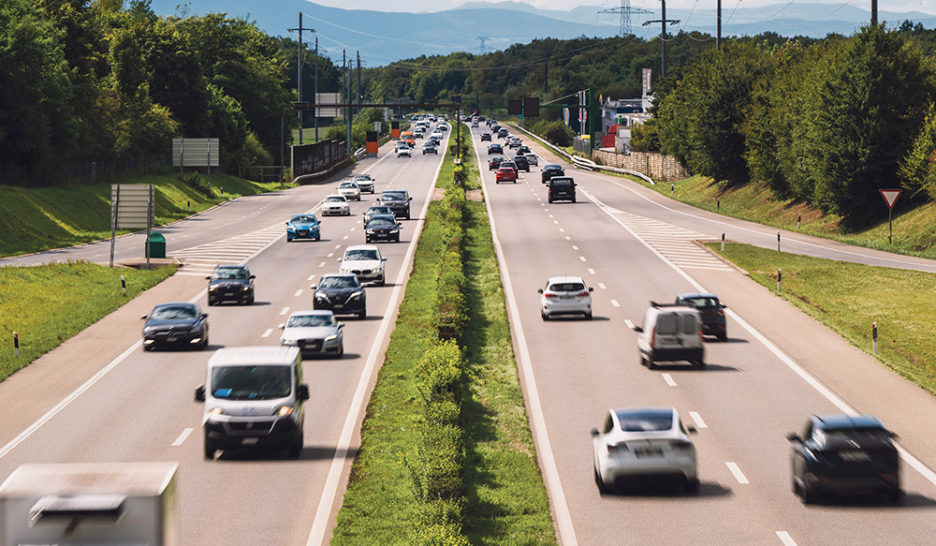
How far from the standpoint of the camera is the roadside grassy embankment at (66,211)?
71938mm

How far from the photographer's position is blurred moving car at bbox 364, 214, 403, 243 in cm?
7100

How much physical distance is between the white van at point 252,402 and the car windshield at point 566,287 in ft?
69.2

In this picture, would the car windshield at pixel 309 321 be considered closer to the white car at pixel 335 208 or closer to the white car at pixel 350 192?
the white car at pixel 335 208

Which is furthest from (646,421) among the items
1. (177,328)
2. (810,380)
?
(177,328)

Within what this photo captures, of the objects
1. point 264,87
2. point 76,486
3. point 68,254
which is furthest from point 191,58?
point 76,486

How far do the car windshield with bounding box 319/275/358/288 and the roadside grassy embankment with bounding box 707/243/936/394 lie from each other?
666 inches

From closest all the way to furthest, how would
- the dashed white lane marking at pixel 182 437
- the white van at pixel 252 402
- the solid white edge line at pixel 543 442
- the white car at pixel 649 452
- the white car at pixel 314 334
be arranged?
1. the solid white edge line at pixel 543 442
2. the white car at pixel 649 452
3. the white van at pixel 252 402
4. the dashed white lane marking at pixel 182 437
5. the white car at pixel 314 334

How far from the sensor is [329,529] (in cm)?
2003

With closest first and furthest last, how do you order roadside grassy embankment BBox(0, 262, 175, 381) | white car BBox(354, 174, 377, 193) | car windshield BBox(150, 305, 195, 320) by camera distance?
car windshield BBox(150, 305, 195, 320) → roadside grassy embankment BBox(0, 262, 175, 381) → white car BBox(354, 174, 377, 193)

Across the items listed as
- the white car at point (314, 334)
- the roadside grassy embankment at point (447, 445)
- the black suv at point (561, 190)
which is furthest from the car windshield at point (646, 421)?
the black suv at point (561, 190)

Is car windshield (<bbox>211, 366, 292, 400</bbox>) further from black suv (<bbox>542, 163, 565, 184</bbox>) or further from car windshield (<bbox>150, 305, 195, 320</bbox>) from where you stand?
black suv (<bbox>542, 163, 565, 184</bbox>)

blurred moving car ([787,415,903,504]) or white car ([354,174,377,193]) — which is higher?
white car ([354,174,377,193])

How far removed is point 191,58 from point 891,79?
3056 inches

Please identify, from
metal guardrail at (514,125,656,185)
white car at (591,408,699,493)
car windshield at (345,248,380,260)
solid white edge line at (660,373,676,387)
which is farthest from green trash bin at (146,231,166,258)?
metal guardrail at (514,125,656,185)
